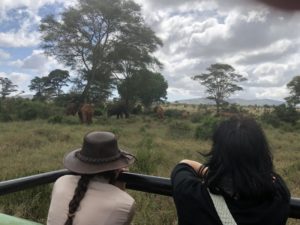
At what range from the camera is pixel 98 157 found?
197cm

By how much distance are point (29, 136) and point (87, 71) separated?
1540cm

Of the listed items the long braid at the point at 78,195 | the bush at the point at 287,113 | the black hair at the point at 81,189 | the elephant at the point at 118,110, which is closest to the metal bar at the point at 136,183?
the black hair at the point at 81,189

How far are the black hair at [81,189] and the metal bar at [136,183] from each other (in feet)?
0.14

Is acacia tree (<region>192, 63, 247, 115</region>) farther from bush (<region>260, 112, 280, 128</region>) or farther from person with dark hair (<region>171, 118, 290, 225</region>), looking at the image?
person with dark hair (<region>171, 118, 290, 225</region>)

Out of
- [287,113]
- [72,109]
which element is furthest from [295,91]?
[72,109]

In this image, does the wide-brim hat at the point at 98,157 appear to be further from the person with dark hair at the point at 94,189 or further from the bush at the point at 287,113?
the bush at the point at 287,113

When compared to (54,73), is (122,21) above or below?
above

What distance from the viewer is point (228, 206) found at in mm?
1537

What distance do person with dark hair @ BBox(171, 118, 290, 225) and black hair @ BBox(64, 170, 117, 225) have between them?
1.49 feet

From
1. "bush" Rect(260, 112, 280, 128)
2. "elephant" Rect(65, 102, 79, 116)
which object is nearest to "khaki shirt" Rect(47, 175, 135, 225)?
"bush" Rect(260, 112, 280, 128)

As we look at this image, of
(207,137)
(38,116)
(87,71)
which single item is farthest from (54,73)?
(207,137)

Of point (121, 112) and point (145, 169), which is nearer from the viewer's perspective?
point (145, 169)

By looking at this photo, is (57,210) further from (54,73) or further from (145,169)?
(54,73)

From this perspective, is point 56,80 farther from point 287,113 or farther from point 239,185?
point 239,185
